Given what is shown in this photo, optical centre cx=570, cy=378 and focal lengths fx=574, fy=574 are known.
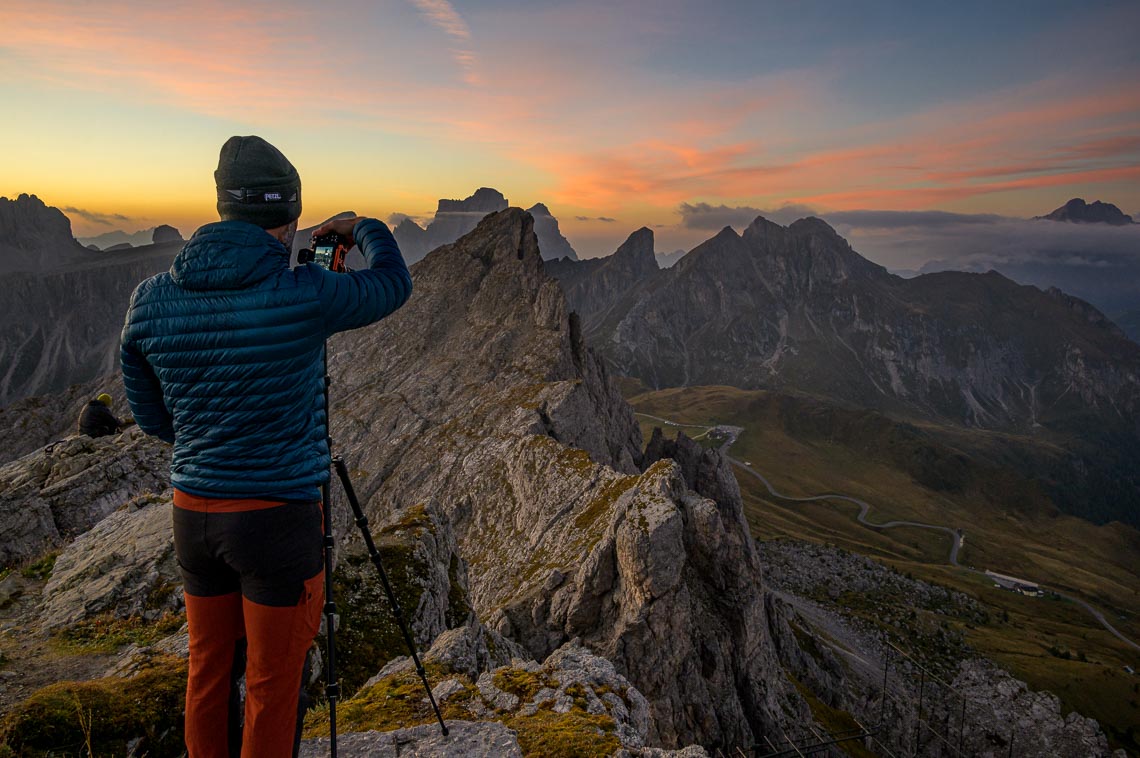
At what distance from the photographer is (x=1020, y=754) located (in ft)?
249

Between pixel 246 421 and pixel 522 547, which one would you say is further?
pixel 522 547

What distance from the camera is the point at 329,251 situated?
613 cm

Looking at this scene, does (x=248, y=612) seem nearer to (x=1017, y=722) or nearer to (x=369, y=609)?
(x=369, y=609)

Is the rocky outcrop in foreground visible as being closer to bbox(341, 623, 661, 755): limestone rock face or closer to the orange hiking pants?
bbox(341, 623, 661, 755): limestone rock face

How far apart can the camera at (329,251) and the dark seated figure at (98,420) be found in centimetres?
2500

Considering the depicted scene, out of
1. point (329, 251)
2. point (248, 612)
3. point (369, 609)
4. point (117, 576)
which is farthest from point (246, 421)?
point (117, 576)

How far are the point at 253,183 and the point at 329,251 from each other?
1177mm

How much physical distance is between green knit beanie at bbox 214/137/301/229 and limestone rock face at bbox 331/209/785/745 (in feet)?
39.9

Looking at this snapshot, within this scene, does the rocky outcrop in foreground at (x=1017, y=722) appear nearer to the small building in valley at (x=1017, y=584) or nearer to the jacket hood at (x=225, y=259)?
the small building in valley at (x=1017, y=584)

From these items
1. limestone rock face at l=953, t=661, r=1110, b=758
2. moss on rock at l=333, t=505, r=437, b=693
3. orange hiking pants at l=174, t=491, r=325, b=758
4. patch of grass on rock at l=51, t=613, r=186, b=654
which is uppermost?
orange hiking pants at l=174, t=491, r=325, b=758

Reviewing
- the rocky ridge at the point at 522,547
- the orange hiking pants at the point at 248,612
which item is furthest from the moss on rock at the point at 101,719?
the orange hiking pants at the point at 248,612

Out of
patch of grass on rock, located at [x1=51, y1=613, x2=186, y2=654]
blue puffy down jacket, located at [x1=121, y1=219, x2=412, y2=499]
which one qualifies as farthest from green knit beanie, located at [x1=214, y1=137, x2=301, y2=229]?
patch of grass on rock, located at [x1=51, y1=613, x2=186, y2=654]

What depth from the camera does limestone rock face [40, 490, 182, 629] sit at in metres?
12.0

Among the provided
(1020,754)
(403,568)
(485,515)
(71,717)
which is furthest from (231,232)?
(1020,754)
